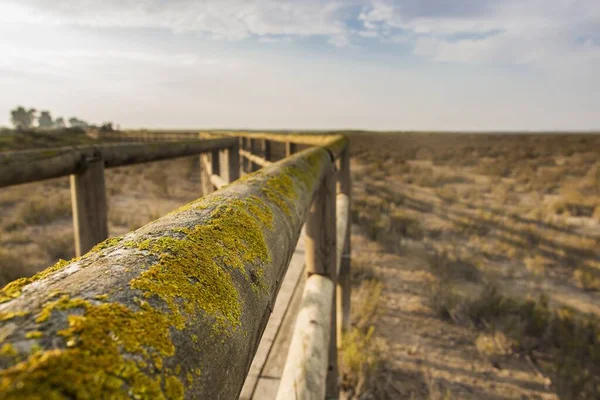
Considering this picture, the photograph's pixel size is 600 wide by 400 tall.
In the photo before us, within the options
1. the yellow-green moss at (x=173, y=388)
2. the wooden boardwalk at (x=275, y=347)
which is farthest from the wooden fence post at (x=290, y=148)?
the yellow-green moss at (x=173, y=388)

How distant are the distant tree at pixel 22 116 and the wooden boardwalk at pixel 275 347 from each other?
11143 centimetres

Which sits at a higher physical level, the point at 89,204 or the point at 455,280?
the point at 89,204

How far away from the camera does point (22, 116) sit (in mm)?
91062

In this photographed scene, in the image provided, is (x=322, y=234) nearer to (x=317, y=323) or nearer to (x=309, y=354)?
(x=317, y=323)

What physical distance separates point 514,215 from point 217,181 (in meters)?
7.28

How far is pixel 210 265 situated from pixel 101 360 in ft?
0.55

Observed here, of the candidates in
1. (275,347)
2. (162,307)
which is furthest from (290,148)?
(162,307)

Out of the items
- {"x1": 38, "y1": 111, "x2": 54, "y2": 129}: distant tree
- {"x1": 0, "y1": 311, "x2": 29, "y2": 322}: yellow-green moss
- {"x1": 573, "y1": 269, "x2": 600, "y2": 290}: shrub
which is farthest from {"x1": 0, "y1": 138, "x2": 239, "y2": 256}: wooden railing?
{"x1": 38, "y1": 111, "x2": 54, "y2": 129}: distant tree

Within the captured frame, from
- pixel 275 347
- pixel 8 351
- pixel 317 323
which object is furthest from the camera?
pixel 275 347

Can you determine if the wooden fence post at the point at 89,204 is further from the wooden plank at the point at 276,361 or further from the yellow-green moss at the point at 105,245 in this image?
the yellow-green moss at the point at 105,245

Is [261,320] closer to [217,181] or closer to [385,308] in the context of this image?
[217,181]

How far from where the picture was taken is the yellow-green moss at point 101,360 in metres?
0.22

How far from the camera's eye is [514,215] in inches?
324

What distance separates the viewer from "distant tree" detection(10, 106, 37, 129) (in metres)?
90.0
